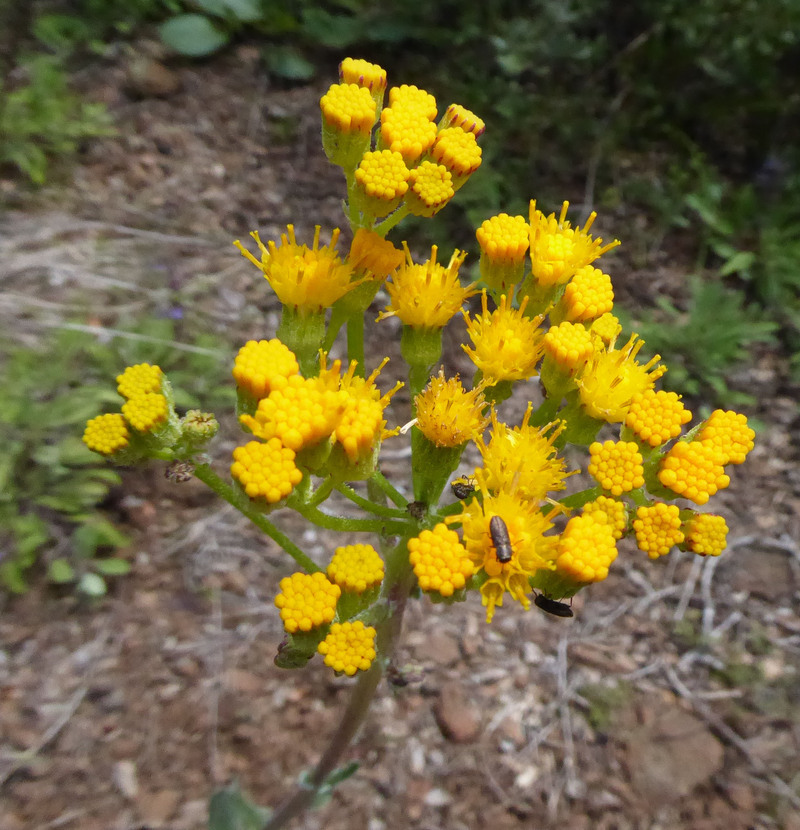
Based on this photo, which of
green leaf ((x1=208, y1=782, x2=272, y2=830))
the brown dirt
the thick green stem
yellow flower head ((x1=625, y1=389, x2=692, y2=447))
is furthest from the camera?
the brown dirt

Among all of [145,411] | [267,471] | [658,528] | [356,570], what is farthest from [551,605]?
[145,411]

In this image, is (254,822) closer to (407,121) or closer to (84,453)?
(84,453)

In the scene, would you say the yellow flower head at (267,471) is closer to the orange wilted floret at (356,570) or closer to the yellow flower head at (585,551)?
the orange wilted floret at (356,570)

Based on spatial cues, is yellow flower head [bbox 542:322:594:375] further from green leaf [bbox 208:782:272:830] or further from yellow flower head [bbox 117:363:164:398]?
green leaf [bbox 208:782:272:830]

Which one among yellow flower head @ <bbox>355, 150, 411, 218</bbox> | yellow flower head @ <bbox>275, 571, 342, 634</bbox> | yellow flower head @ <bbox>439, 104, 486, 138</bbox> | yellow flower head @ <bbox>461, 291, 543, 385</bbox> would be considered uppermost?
yellow flower head @ <bbox>439, 104, 486, 138</bbox>

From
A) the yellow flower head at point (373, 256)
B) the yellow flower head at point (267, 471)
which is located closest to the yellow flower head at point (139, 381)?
the yellow flower head at point (267, 471)

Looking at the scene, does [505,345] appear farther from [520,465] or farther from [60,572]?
[60,572]

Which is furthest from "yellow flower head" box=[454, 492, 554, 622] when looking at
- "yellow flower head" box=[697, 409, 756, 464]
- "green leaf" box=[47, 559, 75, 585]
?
"green leaf" box=[47, 559, 75, 585]
